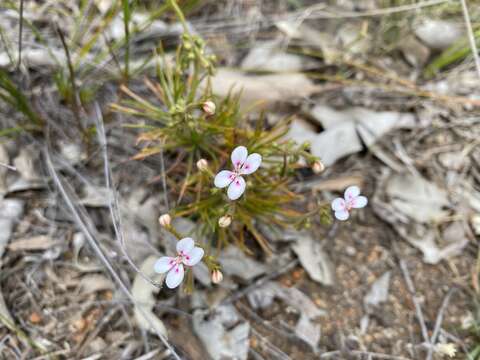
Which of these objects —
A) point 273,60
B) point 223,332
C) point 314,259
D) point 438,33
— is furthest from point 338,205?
point 438,33

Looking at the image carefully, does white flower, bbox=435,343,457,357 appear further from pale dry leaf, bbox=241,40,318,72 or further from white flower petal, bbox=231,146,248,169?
pale dry leaf, bbox=241,40,318,72

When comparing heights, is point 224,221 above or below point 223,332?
above

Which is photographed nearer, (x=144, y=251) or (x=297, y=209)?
(x=144, y=251)

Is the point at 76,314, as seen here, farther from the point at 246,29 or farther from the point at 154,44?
the point at 246,29

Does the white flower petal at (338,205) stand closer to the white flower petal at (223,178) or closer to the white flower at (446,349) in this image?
the white flower petal at (223,178)

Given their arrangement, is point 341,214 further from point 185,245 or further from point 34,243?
point 34,243

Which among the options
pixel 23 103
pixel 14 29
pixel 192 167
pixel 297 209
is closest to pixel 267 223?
pixel 297 209
